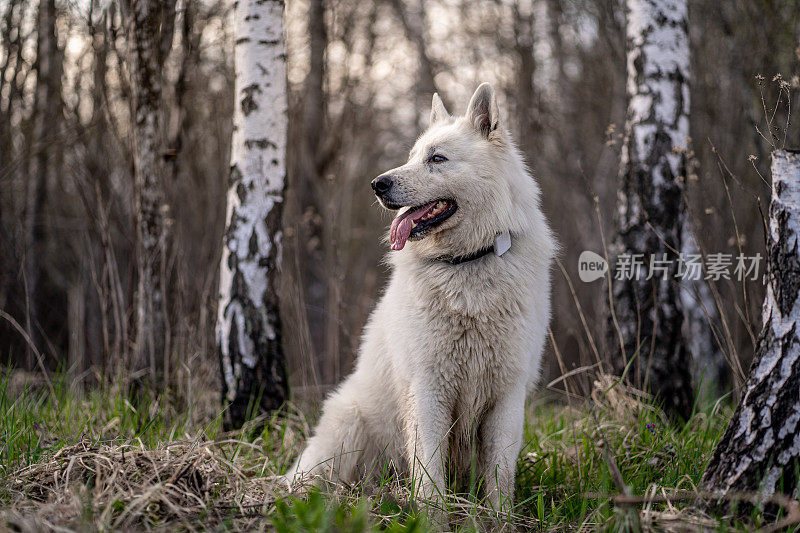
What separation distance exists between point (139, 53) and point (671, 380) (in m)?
4.40

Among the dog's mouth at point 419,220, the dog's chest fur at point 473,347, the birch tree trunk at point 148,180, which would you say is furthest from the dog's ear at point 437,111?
the birch tree trunk at point 148,180

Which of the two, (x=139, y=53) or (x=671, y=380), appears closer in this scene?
(x=671, y=380)

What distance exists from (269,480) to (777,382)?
219cm

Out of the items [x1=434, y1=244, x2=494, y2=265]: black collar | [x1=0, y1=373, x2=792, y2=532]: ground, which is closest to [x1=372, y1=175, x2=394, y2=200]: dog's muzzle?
[x1=434, y1=244, x2=494, y2=265]: black collar

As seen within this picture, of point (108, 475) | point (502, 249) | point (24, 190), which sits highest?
point (24, 190)

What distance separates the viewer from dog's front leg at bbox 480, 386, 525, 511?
8.73 ft

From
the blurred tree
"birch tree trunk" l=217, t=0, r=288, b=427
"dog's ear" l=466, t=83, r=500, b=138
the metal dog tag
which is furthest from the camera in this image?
the blurred tree

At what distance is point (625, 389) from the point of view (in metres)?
3.63

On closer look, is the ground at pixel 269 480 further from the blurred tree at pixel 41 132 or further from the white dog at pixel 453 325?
the blurred tree at pixel 41 132

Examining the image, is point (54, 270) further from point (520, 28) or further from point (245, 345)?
point (520, 28)

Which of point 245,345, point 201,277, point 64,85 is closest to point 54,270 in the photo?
point 64,85

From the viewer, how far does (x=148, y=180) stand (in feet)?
13.9

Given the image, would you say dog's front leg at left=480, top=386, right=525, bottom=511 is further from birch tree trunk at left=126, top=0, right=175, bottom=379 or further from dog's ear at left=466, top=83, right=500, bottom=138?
birch tree trunk at left=126, top=0, right=175, bottom=379

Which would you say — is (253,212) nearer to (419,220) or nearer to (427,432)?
(419,220)
